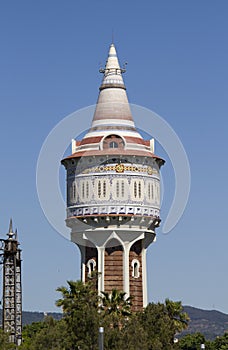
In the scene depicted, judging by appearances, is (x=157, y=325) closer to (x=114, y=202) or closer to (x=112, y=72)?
(x=114, y=202)

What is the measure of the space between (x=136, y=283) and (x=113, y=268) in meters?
2.78

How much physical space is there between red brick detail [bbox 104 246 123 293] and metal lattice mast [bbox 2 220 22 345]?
28.1 feet

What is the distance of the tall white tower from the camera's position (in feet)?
329

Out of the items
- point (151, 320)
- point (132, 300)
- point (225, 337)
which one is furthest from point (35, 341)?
point (225, 337)

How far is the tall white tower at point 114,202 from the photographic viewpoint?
100 meters

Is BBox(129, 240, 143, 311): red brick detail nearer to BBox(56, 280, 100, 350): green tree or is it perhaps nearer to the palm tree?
the palm tree

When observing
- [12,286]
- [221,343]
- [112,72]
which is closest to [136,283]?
[12,286]

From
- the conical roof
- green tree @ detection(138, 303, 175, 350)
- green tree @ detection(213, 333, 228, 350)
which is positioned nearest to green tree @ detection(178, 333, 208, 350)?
green tree @ detection(213, 333, 228, 350)

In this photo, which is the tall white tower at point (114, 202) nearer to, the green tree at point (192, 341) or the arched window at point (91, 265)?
the arched window at point (91, 265)

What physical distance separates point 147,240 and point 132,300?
20.6 ft

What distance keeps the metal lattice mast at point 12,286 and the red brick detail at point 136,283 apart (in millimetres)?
10808

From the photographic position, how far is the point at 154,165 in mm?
103250

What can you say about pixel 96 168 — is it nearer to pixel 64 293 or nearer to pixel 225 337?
pixel 64 293

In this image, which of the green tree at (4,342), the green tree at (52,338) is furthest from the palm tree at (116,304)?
the green tree at (4,342)
